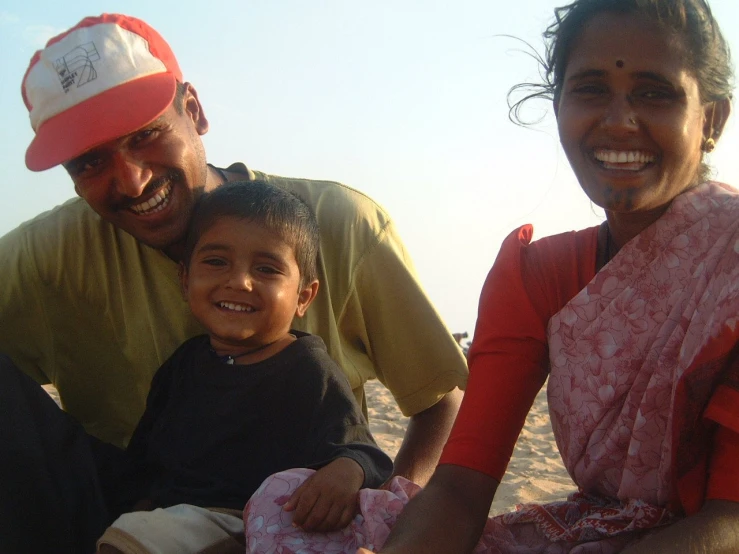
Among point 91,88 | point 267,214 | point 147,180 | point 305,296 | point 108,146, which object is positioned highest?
point 91,88

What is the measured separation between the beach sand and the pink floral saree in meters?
3.20

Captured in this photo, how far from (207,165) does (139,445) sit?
1147 mm

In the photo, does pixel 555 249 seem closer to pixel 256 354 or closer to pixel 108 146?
pixel 256 354

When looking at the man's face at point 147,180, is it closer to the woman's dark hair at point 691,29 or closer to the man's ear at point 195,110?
the man's ear at point 195,110

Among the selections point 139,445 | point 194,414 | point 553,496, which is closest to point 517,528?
point 194,414

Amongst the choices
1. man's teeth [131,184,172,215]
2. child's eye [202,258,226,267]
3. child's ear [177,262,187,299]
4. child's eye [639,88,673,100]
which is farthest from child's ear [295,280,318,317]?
child's eye [639,88,673,100]

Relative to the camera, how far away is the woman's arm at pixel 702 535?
1726mm

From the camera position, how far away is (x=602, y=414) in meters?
2.14

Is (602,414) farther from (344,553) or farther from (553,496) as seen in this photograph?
(553,496)

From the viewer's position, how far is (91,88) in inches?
120

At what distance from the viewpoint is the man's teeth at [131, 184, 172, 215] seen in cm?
307

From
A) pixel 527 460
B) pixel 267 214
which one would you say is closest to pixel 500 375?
pixel 267 214

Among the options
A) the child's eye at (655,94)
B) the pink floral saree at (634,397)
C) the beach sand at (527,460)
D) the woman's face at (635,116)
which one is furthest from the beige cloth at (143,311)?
the beach sand at (527,460)

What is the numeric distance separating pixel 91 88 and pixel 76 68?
0.11 metres
